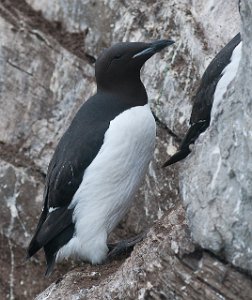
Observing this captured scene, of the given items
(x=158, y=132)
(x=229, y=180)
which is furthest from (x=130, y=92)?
(x=229, y=180)

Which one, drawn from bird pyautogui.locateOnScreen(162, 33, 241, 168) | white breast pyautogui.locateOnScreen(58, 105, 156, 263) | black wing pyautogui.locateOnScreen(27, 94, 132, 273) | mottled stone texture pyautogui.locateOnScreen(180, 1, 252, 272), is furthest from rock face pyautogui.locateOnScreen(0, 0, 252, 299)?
bird pyautogui.locateOnScreen(162, 33, 241, 168)

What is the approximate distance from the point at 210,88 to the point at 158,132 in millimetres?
1232

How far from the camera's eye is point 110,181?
19.5ft

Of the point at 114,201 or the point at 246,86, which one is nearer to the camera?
the point at 246,86

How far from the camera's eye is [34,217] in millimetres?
8250

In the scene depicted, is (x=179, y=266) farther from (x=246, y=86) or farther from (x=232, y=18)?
(x=232, y=18)

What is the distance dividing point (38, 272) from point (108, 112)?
2.63 meters

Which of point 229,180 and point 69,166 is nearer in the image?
point 229,180

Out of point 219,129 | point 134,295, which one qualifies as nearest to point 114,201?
point 134,295

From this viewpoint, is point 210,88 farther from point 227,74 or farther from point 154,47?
point 154,47

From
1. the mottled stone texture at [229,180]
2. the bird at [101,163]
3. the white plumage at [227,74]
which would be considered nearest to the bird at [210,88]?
the white plumage at [227,74]

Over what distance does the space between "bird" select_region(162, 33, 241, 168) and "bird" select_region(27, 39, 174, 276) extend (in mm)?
314

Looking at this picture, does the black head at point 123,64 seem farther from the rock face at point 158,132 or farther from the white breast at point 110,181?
the rock face at point 158,132

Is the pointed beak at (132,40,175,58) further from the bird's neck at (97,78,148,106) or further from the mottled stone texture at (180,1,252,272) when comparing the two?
the mottled stone texture at (180,1,252,272)
